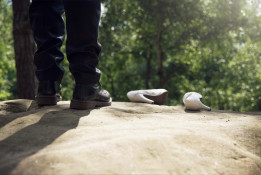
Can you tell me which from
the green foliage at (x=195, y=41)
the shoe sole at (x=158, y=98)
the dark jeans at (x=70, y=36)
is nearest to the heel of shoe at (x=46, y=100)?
the dark jeans at (x=70, y=36)

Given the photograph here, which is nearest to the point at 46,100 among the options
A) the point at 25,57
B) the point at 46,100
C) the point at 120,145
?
the point at 46,100

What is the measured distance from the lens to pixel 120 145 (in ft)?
4.86

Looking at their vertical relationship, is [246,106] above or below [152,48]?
below

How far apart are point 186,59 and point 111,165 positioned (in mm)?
Result: 9404

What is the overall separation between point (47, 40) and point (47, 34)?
5cm

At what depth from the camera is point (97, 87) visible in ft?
8.52

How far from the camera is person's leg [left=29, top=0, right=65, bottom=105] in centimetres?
254

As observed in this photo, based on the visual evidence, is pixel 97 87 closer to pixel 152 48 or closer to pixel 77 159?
pixel 77 159

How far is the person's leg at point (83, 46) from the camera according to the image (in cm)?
228

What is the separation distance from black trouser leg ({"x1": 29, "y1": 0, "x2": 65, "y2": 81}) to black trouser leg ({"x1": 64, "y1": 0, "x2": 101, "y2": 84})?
24 cm

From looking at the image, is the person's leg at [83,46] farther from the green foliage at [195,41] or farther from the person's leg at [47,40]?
the green foliage at [195,41]

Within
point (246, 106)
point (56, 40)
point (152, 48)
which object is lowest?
point (246, 106)

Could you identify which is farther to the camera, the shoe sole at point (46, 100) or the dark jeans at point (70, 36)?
the shoe sole at point (46, 100)

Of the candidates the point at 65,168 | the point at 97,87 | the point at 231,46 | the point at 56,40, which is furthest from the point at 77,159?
the point at 231,46
